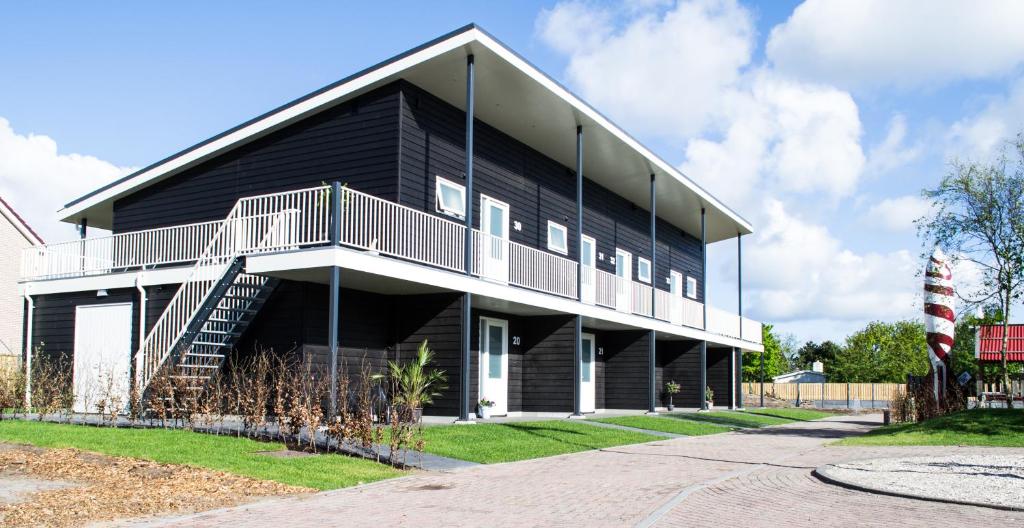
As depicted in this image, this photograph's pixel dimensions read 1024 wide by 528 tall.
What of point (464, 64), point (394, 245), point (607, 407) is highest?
point (464, 64)

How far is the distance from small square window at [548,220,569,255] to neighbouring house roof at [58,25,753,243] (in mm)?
2011

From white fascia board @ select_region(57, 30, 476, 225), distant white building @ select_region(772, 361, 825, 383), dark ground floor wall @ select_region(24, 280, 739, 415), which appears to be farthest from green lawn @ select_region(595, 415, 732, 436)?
distant white building @ select_region(772, 361, 825, 383)

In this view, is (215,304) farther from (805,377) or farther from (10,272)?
(805,377)

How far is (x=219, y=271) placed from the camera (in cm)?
1764

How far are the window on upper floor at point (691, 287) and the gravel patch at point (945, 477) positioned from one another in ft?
76.5

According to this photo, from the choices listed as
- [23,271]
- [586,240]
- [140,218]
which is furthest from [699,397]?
[23,271]

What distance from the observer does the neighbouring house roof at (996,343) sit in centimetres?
3359

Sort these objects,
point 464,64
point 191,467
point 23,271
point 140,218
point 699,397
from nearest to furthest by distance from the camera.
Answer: point 191,467
point 464,64
point 23,271
point 140,218
point 699,397

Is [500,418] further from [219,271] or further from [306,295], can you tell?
[219,271]

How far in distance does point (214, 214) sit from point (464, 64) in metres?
7.63

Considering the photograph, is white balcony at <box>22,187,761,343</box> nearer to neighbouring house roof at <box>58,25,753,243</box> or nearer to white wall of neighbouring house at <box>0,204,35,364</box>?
neighbouring house roof at <box>58,25,753,243</box>

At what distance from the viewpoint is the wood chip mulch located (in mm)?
8797

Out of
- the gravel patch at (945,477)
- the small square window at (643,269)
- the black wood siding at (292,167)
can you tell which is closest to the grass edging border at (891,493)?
the gravel patch at (945,477)

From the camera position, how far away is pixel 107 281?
2011 cm
